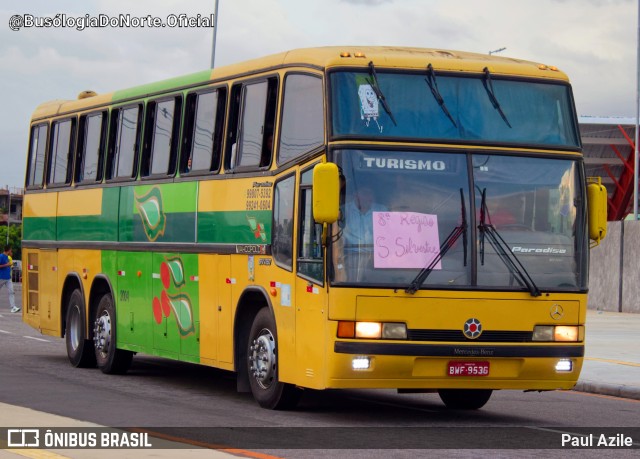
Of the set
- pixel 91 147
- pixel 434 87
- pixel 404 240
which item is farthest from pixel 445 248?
pixel 91 147

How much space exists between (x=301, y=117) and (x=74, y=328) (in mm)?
7984

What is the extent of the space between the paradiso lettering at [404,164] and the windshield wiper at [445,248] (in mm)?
374

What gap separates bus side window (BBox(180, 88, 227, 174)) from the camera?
54.3ft

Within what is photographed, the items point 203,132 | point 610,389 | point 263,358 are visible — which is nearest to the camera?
point 263,358

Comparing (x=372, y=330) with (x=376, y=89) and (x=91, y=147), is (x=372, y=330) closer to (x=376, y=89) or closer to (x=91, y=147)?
(x=376, y=89)

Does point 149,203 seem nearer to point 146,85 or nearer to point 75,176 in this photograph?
point 146,85

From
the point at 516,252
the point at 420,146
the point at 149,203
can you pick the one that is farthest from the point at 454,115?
the point at 149,203

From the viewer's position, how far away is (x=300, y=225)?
1402 cm

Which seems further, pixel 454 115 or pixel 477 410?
pixel 477 410

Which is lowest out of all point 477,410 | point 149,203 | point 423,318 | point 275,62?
point 477,410

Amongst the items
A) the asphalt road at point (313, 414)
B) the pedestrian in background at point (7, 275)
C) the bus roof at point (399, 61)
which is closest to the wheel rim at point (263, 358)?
the asphalt road at point (313, 414)

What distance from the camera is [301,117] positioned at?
14289 millimetres

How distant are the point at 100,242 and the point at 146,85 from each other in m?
2.37

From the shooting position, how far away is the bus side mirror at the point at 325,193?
41.9 ft
